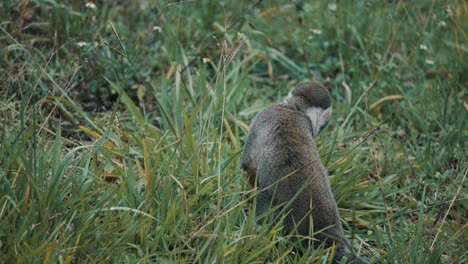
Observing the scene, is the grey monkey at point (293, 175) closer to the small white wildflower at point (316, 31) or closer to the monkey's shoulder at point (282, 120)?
the monkey's shoulder at point (282, 120)

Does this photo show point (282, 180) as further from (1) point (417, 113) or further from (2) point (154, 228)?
(1) point (417, 113)

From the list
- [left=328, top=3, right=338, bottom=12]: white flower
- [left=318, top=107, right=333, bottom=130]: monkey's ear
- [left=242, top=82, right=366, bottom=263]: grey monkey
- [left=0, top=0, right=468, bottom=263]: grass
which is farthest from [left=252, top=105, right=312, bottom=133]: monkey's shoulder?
[left=328, top=3, right=338, bottom=12]: white flower

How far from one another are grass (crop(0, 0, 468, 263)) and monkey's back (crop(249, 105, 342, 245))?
0.46 feet

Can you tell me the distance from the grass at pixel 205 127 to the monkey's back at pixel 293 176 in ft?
0.46

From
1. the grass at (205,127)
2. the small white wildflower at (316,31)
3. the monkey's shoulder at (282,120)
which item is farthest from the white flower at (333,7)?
the monkey's shoulder at (282,120)

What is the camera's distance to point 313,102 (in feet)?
15.1

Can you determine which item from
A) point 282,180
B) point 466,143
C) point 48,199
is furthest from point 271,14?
point 48,199

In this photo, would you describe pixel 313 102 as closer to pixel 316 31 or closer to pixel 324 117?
pixel 324 117

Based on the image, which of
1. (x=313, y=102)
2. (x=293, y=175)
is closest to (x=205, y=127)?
(x=313, y=102)

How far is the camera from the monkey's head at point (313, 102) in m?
4.60

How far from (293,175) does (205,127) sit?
100cm

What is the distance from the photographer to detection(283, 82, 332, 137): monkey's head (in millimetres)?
4602

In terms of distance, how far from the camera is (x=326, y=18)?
6.78 meters

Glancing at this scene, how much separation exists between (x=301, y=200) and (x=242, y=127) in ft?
4.78
